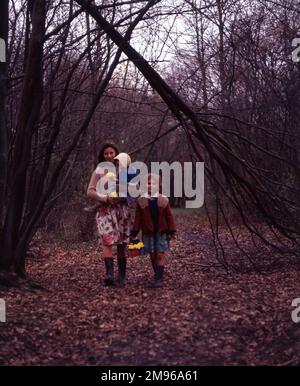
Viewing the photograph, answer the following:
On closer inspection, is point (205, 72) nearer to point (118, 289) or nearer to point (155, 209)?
point (155, 209)

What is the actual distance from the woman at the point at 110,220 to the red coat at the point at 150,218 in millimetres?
192

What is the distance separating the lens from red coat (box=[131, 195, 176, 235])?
653 cm

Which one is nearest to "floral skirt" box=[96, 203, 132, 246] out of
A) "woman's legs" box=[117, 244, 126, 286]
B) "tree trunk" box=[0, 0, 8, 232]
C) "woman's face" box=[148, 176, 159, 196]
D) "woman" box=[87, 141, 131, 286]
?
"woman" box=[87, 141, 131, 286]

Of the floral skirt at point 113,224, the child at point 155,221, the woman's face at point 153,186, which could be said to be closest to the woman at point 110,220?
the floral skirt at point 113,224

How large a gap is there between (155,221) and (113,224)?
51cm

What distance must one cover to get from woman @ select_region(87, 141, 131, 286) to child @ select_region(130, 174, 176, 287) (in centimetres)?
17

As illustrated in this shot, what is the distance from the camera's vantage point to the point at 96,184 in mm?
6734

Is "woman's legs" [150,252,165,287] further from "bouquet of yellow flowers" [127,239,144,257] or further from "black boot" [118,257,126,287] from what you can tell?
"black boot" [118,257,126,287]

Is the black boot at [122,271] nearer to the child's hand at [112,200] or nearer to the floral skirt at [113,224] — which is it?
the floral skirt at [113,224]

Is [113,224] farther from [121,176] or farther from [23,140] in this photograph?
[23,140]

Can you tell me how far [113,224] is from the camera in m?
6.66

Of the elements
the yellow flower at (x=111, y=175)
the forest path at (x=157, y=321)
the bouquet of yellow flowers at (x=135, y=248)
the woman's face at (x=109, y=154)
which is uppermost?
the woman's face at (x=109, y=154)

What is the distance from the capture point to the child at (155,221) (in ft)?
21.4

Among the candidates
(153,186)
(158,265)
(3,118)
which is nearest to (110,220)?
(153,186)
